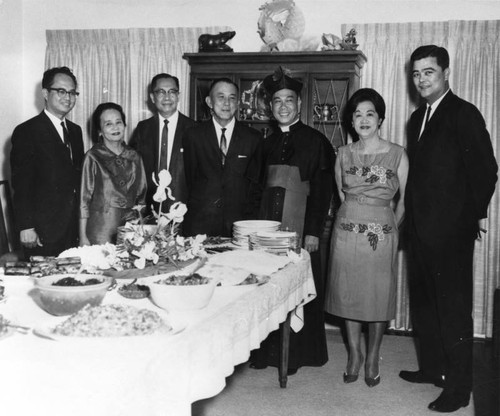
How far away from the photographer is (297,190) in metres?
4.00

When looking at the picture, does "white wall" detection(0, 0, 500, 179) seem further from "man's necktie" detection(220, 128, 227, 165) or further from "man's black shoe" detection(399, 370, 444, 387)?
"man's black shoe" detection(399, 370, 444, 387)

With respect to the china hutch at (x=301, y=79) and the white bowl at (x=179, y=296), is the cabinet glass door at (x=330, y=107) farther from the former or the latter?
the white bowl at (x=179, y=296)

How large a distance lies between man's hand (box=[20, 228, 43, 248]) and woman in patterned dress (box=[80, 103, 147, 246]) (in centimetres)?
32

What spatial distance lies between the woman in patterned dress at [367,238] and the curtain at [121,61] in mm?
2161

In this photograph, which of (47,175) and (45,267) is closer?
(45,267)

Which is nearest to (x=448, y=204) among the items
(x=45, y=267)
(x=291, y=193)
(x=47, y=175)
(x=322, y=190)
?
(x=322, y=190)

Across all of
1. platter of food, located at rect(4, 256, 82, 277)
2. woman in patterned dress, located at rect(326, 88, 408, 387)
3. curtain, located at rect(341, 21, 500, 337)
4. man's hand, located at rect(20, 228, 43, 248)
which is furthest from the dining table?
curtain, located at rect(341, 21, 500, 337)

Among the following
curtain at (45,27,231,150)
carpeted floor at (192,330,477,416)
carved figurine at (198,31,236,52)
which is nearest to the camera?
carpeted floor at (192,330,477,416)

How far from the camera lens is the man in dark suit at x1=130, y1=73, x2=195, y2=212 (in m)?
4.59

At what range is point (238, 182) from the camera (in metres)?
4.28

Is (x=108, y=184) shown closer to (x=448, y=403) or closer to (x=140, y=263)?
(x=140, y=263)

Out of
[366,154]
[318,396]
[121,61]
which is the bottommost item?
[318,396]

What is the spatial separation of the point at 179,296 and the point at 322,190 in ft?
7.44

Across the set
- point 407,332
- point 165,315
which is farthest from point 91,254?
point 407,332
